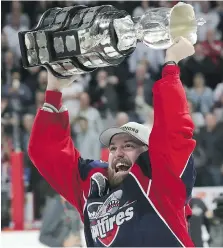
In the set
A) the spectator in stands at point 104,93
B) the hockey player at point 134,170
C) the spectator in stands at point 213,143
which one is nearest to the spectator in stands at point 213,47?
the spectator in stands at point 213,143

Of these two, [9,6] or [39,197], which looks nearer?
[39,197]

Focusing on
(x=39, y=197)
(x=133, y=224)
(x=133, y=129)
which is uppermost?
(x=133, y=129)

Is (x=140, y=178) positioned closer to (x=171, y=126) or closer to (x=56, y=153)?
(x=171, y=126)

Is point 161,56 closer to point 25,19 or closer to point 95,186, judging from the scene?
point 25,19

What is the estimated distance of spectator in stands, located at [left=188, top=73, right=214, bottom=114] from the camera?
327 inches

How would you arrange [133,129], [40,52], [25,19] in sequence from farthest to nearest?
[25,19] → [133,129] → [40,52]

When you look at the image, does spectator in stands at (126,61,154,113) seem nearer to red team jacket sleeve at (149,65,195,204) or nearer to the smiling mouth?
the smiling mouth

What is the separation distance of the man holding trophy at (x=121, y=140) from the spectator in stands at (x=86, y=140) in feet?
11.9

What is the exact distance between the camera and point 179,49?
9.25 feet

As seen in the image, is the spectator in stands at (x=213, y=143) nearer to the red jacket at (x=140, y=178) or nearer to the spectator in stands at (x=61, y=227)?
the spectator in stands at (x=61, y=227)

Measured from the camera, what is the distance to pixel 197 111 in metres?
8.20

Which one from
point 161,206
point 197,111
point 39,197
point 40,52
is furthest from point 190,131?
point 197,111

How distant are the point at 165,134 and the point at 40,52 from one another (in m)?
0.59

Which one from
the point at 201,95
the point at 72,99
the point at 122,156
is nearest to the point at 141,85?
the point at 201,95
